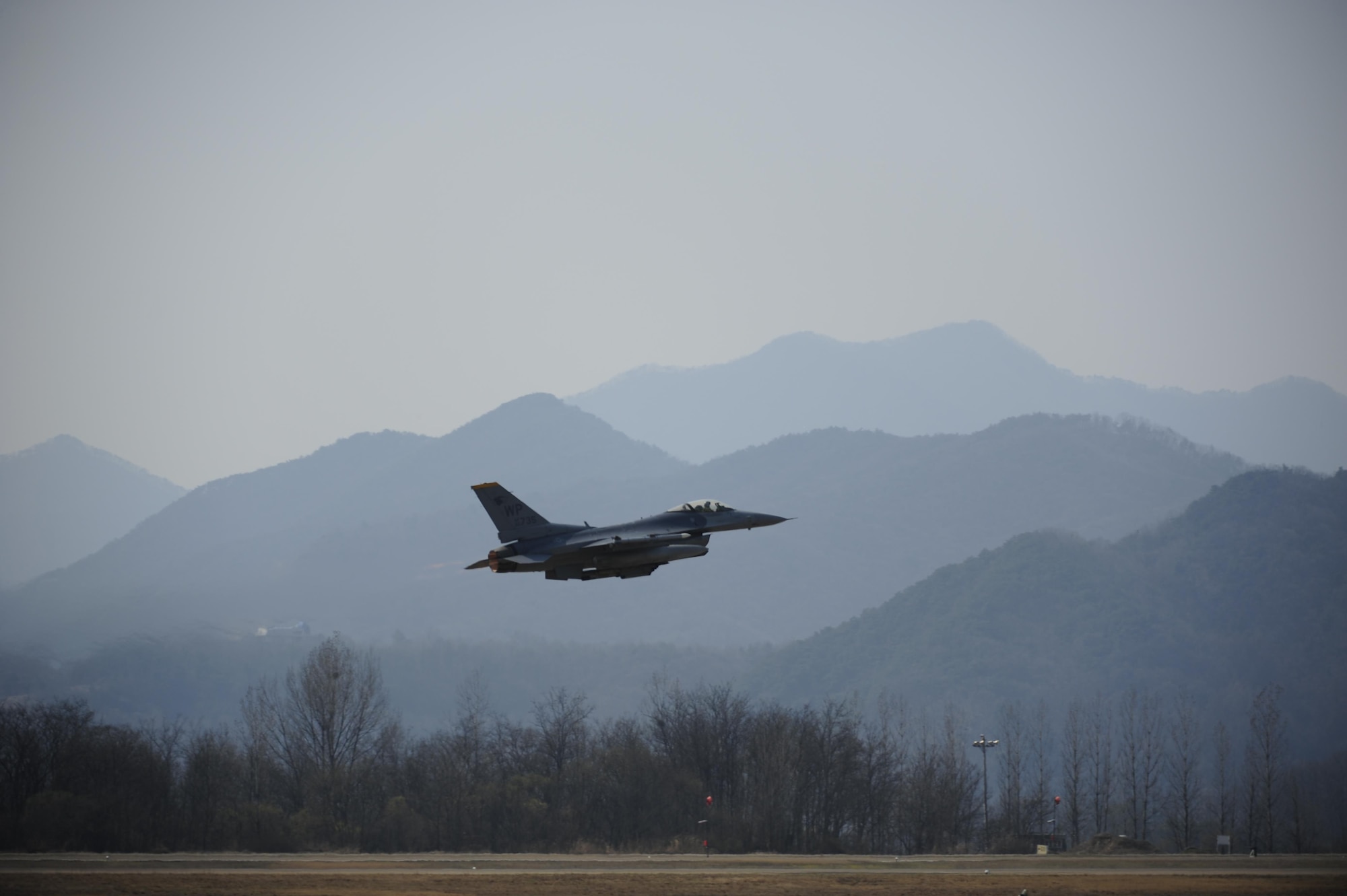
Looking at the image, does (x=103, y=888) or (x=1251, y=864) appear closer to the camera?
(x=103, y=888)

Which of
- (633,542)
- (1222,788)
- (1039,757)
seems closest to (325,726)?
(633,542)

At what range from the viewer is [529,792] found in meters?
101

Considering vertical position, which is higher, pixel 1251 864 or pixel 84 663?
pixel 84 663

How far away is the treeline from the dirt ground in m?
12.8

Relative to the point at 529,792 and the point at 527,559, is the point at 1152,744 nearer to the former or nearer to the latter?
the point at 529,792

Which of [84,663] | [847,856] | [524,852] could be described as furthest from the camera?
[84,663]

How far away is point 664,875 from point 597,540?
17.2 meters

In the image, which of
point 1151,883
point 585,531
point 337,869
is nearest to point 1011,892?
point 1151,883

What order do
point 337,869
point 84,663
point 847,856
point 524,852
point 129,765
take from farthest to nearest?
point 84,663 < point 129,765 < point 524,852 < point 847,856 < point 337,869

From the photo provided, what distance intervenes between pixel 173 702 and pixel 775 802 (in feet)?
362

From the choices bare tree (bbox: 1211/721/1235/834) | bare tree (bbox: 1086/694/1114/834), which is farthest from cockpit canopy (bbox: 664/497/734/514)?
bare tree (bbox: 1211/721/1235/834)

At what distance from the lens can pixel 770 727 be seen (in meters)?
116

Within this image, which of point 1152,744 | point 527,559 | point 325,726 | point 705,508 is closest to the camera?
point 527,559

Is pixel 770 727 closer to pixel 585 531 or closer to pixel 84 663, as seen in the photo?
pixel 585 531
